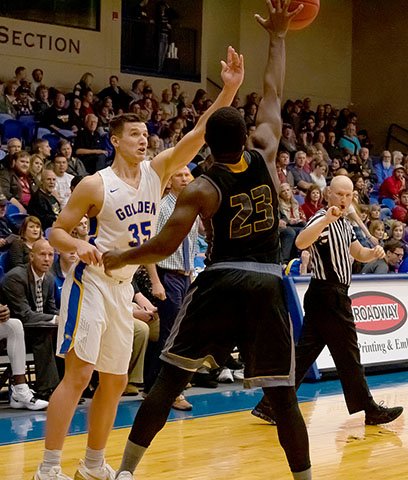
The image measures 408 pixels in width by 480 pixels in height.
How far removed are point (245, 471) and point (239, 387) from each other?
10.7ft

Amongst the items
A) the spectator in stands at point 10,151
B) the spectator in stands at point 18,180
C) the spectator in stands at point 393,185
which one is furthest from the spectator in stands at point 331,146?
the spectator in stands at point 18,180

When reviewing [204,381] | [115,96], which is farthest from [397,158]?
[204,381]

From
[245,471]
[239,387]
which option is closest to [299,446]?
[245,471]

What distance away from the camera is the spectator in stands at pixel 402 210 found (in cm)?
1593

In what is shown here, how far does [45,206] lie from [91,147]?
133 inches

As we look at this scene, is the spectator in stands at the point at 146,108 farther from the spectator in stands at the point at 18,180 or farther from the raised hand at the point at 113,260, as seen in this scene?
the raised hand at the point at 113,260

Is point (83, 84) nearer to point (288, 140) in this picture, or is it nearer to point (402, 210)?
point (288, 140)

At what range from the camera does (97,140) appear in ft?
47.2

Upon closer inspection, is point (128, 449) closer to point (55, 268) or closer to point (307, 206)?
point (55, 268)

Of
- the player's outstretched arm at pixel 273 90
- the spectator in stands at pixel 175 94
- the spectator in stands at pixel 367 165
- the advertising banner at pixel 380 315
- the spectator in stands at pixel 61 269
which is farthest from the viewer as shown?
the spectator in stands at pixel 367 165

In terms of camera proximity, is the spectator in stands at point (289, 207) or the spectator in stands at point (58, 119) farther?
the spectator in stands at point (58, 119)

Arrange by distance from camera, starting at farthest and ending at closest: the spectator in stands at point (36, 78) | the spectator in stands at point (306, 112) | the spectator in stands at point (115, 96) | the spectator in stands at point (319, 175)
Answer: the spectator in stands at point (306, 112)
the spectator in stands at point (115, 96)
the spectator in stands at point (319, 175)
the spectator in stands at point (36, 78)

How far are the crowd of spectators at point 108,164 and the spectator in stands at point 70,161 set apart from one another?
2cm

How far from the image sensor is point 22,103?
14.8 meters
